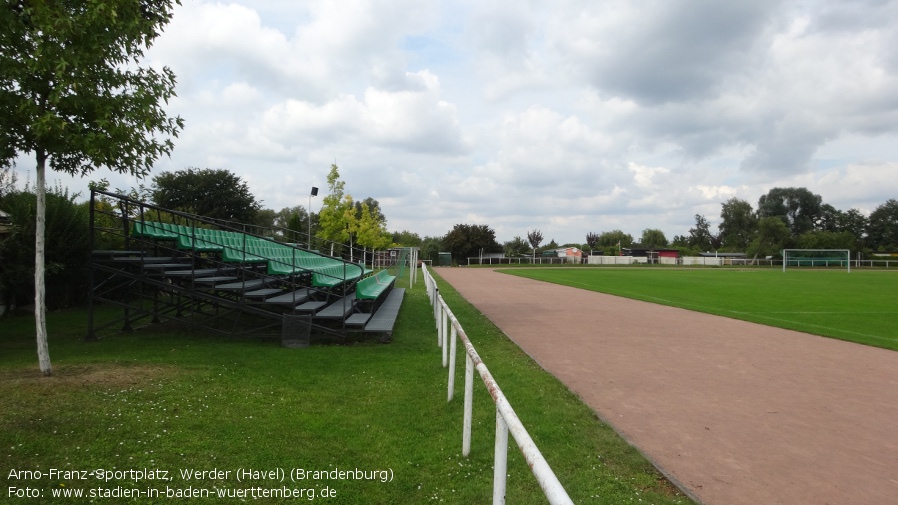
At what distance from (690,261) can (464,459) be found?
88765 mm

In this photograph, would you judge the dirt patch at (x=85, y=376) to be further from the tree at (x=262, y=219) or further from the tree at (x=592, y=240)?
the tree at (x=592, y=240)

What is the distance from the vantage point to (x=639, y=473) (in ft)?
14.2

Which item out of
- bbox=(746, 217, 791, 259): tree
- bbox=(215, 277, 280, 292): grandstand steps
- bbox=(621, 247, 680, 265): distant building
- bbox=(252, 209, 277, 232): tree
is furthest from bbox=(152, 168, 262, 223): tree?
bbox=(746, 217, 791, 259): tree

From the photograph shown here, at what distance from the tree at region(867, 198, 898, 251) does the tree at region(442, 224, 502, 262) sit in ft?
238

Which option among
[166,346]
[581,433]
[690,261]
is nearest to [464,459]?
[581,433]

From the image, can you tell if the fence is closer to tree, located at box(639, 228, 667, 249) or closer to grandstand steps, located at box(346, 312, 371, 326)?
tree, located at box(639, 228, 667, 249)

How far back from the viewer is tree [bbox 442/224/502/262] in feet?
244

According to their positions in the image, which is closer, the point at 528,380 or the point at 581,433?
the point at 581,433

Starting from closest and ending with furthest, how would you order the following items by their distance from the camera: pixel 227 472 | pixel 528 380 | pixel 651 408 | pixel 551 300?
pixel 227 472 < pixel 651 408 < pixel 528 380 < pixel 551 300

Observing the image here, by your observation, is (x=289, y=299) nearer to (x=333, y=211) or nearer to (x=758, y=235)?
(x=333, y=211)

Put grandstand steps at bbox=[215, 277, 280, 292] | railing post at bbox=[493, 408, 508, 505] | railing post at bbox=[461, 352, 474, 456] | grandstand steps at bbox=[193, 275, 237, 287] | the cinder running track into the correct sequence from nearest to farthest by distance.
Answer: railing post at bbox=[493, 408, 508, 505], the cinder running track, railing post at bbox=[461, 352, 474, 456], grandstand steps at bbox=[215, 277, 280, 292], grandstand steps at bbox=[193, 275, 237, 287]

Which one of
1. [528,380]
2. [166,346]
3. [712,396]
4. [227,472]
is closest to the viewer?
[227,472]

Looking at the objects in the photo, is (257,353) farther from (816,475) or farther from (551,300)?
(551,300)

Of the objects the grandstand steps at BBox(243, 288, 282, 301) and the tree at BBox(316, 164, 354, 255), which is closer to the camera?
the grandstand steps at BBox(243, 288, 282, 301)
